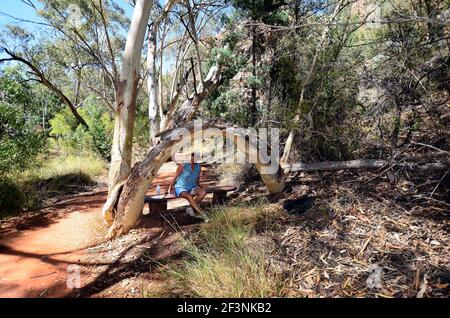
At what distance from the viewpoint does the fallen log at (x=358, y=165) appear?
3.50m

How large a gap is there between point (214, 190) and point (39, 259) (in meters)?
2.62

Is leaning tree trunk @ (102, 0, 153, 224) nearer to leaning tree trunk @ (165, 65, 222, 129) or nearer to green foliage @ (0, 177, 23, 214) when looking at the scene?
green foliage @ (0, 177, 23, 214)

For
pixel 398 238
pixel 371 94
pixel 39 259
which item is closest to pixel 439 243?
pixel 398 238

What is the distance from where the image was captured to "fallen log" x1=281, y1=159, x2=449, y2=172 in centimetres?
350

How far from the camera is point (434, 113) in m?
3.80

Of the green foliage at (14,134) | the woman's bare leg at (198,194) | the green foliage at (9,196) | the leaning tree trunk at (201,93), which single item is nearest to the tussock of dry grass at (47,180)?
the green foliage at (9,196)

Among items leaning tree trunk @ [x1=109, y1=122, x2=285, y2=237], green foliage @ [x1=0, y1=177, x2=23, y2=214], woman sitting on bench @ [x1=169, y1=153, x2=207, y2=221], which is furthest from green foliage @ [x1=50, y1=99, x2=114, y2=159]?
leaning tree trunk @ [x1=109, y1=122, x2=285, y2=237]

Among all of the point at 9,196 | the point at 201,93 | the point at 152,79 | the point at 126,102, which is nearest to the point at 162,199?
the point at 126,102

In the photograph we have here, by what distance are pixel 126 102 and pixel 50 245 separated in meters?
2.27

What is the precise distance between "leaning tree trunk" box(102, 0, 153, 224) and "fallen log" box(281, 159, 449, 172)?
100 inches

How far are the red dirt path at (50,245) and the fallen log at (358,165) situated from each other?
6.94 ft

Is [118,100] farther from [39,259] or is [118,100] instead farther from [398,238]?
[398,238]

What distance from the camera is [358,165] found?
4160 millimetres
